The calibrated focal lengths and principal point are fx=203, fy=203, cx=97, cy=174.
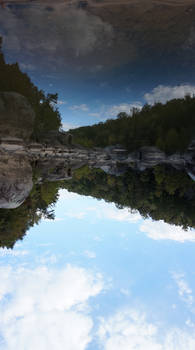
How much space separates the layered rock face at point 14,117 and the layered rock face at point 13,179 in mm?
1715

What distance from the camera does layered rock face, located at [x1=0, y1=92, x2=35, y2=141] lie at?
14734 millimetres

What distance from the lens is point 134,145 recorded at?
121 feet

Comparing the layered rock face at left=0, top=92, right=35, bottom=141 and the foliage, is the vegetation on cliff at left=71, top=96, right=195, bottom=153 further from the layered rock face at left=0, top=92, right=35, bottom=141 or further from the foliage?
the layered rock face at left=0, top=92, right=35, bottom=141

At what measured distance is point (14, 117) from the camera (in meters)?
15.2

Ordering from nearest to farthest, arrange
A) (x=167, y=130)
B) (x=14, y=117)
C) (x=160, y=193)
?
(x=14, y=117) < (x=160, y=193) < (x=167, y=130)

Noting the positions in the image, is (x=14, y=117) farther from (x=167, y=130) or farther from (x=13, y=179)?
(x=167, y=130)

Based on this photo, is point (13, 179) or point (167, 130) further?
point (167, 130)

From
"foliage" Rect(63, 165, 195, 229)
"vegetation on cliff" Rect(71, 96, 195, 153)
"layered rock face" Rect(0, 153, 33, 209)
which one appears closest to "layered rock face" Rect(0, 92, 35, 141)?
"layered rock face" Rect(0, 153, 33, 209)

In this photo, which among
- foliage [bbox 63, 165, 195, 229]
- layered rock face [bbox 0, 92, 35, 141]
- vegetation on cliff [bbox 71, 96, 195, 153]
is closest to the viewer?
layered rock face [bbox 0, 92, 35, 141]

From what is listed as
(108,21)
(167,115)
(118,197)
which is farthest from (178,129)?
(108,21)

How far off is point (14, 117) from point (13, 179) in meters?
4.76

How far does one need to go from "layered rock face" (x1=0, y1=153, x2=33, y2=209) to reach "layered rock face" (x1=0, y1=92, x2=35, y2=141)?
1.72m

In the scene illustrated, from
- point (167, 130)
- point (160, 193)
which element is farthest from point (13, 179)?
point (167, 130)

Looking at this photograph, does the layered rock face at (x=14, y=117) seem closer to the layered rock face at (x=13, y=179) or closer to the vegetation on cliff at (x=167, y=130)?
the layered rock face at (x=13, y=179)
